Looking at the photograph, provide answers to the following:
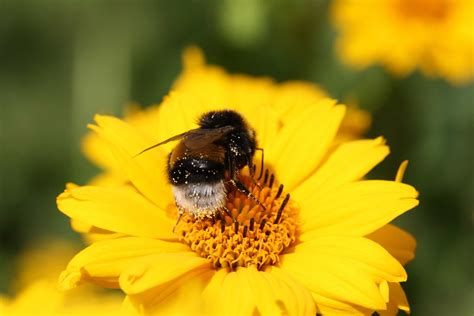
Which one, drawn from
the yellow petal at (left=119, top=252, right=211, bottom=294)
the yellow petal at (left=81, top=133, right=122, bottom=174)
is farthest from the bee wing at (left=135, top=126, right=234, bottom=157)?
the yellow petal at (left=81, top=133, right=122, bottom=174)

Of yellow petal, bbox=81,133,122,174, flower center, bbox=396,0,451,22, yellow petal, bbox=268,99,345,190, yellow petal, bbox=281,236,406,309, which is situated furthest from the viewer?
flower center, bbox=396,0,451,22

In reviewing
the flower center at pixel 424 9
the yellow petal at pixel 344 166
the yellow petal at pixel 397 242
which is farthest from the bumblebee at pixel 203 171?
the flower center at pixel 424 9

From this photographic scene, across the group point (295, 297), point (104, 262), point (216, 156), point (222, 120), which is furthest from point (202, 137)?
point (295, 297)

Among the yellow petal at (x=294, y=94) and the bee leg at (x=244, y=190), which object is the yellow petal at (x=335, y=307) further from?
the yellow petal at (x=294, y=94)

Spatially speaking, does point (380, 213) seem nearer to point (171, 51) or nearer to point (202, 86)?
point (202, 86)

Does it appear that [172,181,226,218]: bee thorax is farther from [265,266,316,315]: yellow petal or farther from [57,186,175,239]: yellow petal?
[265,266,316,315]: yellow petal

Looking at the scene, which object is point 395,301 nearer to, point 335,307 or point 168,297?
point 335,307

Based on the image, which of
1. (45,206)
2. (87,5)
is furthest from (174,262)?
(87,5)
